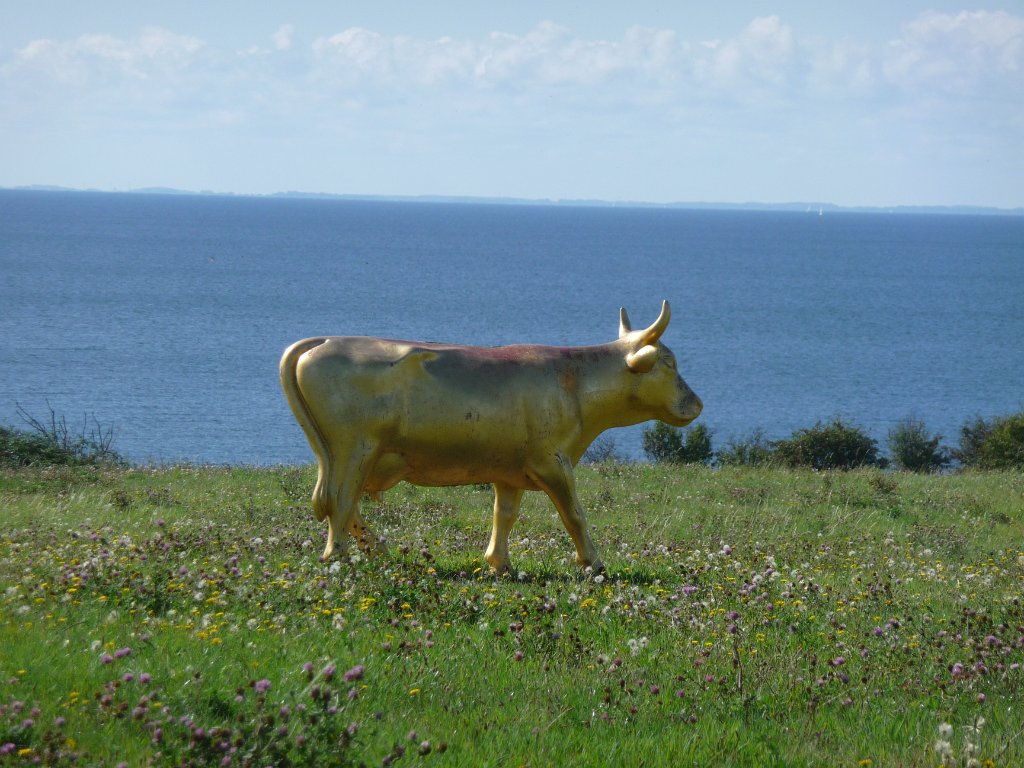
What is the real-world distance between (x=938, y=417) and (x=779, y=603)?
199ft

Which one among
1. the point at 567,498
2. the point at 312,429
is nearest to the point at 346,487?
the point at 312,429

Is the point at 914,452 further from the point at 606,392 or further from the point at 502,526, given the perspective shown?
the point at 502,526

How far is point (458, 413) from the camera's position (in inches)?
424

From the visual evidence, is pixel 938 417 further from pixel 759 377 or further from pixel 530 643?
pixel 530 643

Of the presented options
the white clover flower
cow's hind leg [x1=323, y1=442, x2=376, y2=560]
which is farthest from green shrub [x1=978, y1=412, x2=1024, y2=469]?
the white clover flower

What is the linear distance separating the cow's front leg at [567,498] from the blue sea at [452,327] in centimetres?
3084

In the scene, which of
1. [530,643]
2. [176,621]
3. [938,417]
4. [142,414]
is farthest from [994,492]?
[938,417]

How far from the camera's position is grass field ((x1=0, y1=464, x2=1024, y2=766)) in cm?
630

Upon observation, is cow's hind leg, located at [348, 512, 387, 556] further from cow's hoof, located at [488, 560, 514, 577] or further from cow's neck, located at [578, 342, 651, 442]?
cow's neck, located at [578, 342, 651, 442]

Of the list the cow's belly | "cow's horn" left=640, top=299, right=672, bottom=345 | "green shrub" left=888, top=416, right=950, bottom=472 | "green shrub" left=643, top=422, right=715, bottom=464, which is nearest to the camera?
the cow's belly

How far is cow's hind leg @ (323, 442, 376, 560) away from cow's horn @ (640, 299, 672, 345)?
2785 millimetres

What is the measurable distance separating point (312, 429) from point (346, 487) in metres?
0.58

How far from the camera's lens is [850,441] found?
1222 inches

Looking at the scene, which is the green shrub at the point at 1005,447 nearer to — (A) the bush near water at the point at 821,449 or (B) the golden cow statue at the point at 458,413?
(A) the bush near water at the point at 821,449
